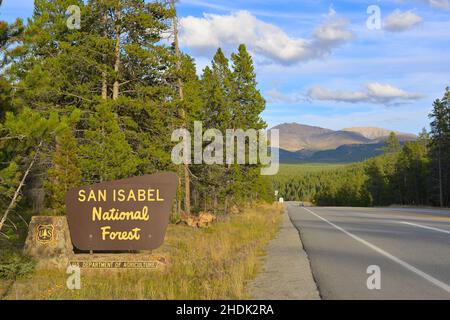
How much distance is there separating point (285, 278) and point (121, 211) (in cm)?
405

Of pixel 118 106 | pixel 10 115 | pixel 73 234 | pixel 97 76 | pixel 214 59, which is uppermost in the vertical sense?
pixel 214 59

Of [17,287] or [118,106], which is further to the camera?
[118,106]

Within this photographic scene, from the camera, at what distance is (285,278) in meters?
8.09

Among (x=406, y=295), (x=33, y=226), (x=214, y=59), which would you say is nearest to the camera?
(x=406, y=295)

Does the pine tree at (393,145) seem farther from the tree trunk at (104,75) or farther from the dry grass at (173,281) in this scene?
the dry grass at (173,281)

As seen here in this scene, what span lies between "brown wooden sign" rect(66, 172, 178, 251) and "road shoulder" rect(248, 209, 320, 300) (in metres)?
2.71

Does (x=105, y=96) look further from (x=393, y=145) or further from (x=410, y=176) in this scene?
(x=393, y=145)

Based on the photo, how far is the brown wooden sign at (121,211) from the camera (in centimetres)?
995

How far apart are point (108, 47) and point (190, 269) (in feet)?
44.2

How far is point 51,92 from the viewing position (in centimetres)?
1977

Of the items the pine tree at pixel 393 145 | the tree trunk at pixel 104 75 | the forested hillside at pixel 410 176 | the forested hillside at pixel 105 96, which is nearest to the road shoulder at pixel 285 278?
the forested hillside at pixel 105 96

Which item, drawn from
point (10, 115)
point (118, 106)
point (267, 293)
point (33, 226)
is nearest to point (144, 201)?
point (33, 226)

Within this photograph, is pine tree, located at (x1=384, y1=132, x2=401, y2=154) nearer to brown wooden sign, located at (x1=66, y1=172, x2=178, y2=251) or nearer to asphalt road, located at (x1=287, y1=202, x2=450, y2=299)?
asphalt road, located at (x1=287, y1=202, x2=450, y2=299)
